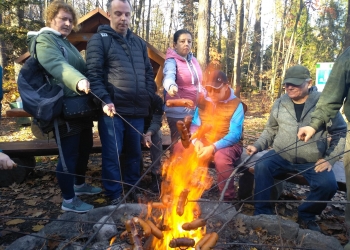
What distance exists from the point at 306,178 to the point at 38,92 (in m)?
3.10

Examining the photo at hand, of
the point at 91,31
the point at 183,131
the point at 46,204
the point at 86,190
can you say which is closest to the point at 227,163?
the point at 183,131

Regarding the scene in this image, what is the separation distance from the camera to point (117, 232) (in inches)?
104

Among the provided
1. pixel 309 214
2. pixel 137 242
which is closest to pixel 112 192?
pixel 137 242

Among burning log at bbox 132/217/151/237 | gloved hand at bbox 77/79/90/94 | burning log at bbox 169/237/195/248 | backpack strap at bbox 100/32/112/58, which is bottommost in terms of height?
burning log at bbox 169/237/195/248

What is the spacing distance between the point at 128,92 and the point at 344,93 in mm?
2271

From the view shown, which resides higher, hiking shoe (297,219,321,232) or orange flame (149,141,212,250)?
orange flame (149,141,212,250)

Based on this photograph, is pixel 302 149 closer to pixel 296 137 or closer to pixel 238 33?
pixel 296 137

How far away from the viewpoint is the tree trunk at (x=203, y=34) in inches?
354

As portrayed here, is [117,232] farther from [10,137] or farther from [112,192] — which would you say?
[10,137]

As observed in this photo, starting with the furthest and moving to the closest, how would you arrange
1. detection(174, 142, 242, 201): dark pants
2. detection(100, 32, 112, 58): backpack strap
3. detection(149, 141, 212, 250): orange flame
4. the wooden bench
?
1. the wooden bench
2. detection(174, 142, 242, 201): dark pants
3. detection(100, 32, 112, 58): backpack strap
4. detection(149, 141, 212, 250): orange flame

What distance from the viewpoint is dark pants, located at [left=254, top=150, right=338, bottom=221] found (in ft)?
9.89

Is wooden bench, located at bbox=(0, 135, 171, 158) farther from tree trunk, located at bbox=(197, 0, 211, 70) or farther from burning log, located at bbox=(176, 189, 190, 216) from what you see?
tree trunk, located at bbox=(197, 0, 211, 70)

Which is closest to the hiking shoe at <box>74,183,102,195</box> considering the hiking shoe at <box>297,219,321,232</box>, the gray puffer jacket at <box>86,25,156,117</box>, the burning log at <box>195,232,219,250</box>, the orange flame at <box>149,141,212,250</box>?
the orange flame at <box>149,141,212,250</box>

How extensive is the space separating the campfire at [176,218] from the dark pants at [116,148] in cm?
56
